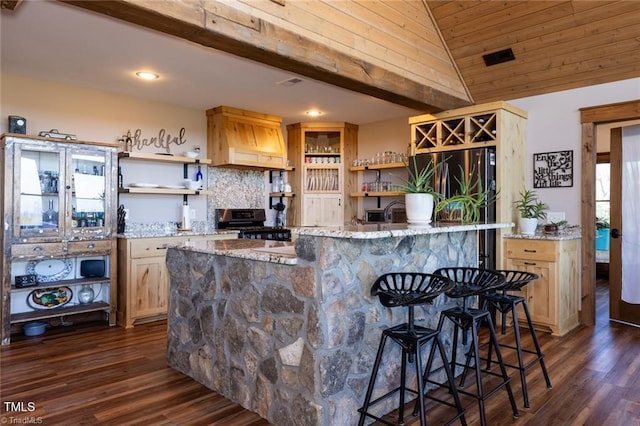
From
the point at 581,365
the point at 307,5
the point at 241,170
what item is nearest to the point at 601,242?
the point at 581,365

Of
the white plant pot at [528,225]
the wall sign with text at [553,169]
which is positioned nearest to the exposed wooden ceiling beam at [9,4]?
the white plant pot at [528,225]

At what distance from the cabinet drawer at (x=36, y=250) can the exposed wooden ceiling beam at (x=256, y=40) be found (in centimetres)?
253

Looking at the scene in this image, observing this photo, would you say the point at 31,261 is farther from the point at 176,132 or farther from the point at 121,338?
the point at 176,132

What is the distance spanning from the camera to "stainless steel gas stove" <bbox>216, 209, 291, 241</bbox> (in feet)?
18.1

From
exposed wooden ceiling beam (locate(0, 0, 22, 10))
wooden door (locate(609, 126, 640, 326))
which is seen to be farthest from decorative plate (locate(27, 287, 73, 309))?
wooden door (locate(609, 126, 640, 326))

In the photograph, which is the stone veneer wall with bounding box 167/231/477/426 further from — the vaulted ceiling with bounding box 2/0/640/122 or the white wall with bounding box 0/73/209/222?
the white wall with bounding box 0/73/209/222

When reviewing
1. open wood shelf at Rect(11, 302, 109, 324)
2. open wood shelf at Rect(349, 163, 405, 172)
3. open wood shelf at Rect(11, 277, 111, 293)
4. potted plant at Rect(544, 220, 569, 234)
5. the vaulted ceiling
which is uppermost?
the vaulted ceiling

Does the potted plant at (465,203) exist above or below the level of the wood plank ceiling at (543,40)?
below

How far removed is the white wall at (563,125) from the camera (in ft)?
13.9

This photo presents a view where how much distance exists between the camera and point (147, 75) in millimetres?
4164

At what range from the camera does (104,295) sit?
457cm

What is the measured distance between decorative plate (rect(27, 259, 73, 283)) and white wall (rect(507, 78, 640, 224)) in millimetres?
5137

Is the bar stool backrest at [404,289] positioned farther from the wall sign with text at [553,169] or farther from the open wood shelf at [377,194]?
the open wood shelf at [377,194]

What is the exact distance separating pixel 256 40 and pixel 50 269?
3290mm
